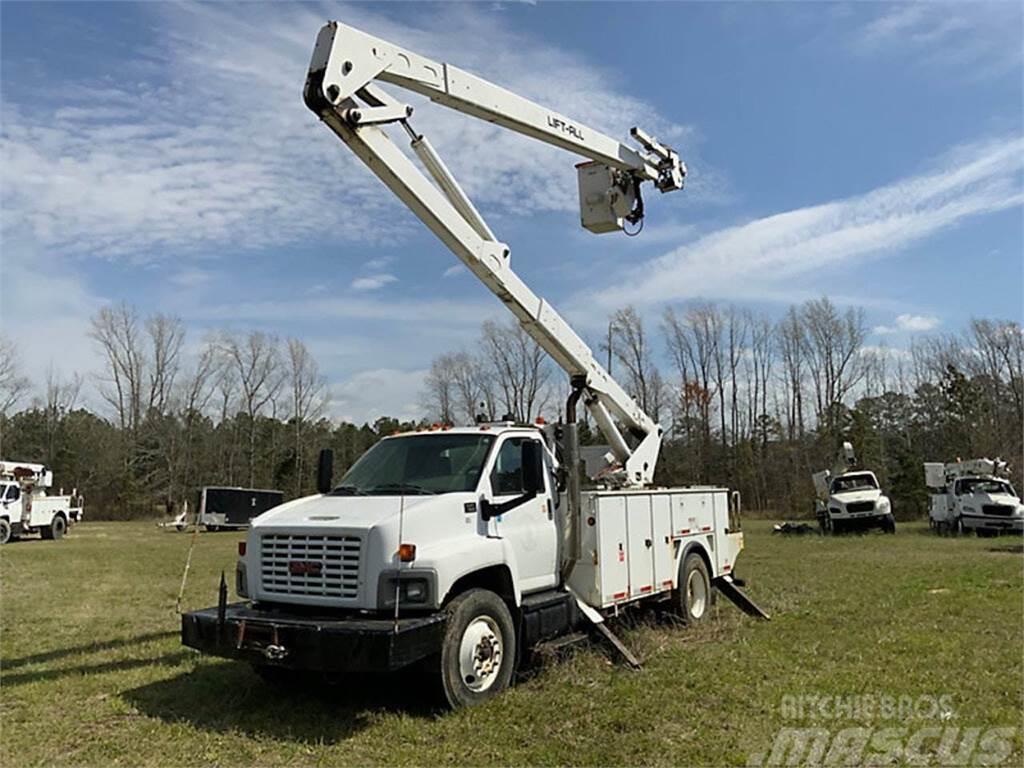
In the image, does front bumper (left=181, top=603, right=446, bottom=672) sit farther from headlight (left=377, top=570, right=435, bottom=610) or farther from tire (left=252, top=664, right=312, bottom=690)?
tire (left=252, top=664, right=312, bottom=690)

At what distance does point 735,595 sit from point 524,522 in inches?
181

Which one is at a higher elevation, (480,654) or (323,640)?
(323,640)

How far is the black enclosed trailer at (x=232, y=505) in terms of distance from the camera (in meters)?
40.8

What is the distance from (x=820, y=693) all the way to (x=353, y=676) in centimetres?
389

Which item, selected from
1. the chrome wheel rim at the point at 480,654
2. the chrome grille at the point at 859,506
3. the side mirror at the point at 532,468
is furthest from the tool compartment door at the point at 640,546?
the chrome grille at the point at 859,506

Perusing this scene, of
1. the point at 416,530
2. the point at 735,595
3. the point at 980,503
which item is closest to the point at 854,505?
the point at 980,503

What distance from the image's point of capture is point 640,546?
27.7ft

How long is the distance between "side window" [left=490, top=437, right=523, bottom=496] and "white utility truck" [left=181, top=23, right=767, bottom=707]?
0.02 metres

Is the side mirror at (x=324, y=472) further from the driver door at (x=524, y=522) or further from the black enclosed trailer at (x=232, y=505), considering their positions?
the black enclosed trailer at (x=232, y=505)

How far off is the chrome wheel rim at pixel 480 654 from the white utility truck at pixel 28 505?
92.2 feet

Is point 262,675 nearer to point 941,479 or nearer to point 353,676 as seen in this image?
point 353,676

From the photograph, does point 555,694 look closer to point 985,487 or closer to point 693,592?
point 693,592

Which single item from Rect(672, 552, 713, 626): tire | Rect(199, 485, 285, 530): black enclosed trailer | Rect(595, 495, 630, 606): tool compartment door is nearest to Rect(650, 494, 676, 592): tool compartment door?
Rect(672, 552, 713, 626): tire

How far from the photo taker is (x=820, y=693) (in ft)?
20.8
